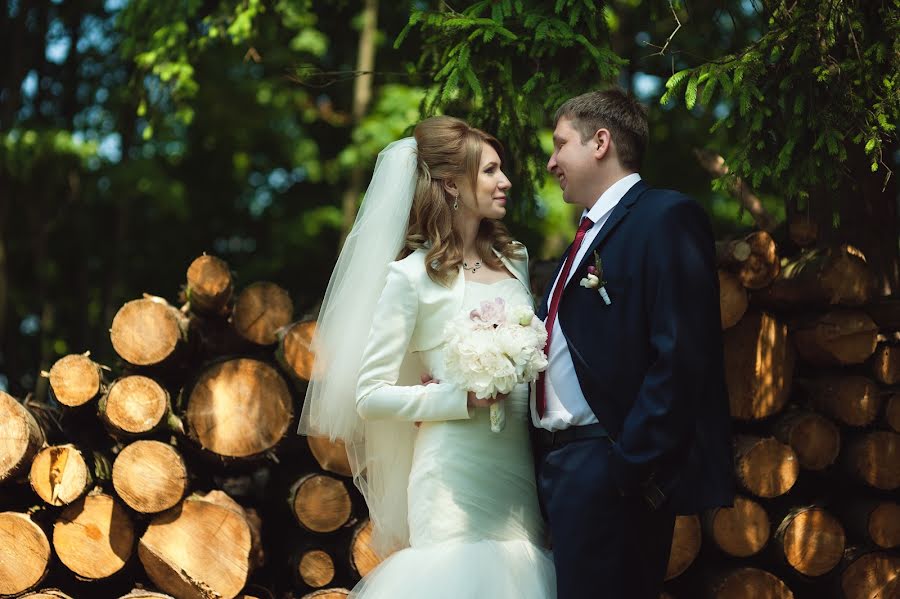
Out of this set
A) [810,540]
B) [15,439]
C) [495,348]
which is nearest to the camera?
[495,348]

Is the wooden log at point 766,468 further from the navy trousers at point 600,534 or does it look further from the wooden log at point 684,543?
the navy trousers at point 600,534

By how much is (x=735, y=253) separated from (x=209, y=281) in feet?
8.25

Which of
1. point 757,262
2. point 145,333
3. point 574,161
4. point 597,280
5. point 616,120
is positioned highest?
point 616,120

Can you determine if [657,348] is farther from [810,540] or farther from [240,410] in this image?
[240,410]

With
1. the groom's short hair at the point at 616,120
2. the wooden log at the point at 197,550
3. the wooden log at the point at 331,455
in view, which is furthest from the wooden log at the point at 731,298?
the wooden log at the point at 197,550

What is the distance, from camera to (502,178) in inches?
152

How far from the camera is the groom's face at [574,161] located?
3.50 metres

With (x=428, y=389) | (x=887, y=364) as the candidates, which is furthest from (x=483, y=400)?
(x=887, y=364)

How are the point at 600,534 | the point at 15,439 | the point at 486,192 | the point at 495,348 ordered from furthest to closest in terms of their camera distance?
1. the point at 15,439
2. the point at 486,192
3. the point at 495,348
4. the point at 600,534

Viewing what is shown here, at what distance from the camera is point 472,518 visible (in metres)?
3.46

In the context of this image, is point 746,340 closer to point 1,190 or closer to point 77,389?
point 77,389

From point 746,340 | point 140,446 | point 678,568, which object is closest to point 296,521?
point 140,446

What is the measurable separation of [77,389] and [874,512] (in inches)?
151

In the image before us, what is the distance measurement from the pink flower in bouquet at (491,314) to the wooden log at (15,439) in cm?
239
